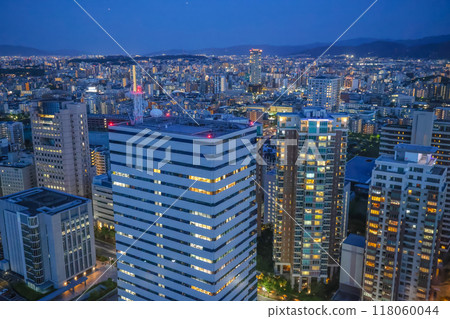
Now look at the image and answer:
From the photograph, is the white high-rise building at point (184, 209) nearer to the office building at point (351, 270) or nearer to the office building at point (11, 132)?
the office building at point (351, 270)

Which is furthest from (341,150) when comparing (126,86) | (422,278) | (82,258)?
(126,86)

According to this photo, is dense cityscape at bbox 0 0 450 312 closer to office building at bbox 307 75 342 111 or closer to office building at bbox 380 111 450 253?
office building at bbox 380 111 450 253

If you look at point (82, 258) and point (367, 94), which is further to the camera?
point (367, 94)

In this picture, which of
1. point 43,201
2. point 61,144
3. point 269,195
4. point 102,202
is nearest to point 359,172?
point 269,195

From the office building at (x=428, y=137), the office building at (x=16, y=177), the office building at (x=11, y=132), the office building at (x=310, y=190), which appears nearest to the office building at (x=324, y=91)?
the office building at (x=428, y=137)

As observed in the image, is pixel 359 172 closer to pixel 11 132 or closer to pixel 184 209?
pixel 184 209

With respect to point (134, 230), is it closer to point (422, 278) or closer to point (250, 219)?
point (250, 219)
